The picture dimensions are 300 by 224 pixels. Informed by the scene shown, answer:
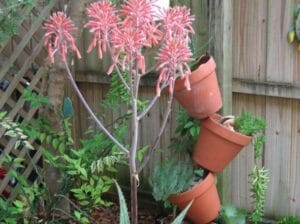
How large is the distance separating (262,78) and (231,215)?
771 mm

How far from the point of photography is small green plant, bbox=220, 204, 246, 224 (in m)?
2.94

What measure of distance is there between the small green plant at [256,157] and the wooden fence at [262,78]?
0.12m

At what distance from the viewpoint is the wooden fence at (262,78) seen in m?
2.90

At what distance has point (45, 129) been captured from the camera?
305cm

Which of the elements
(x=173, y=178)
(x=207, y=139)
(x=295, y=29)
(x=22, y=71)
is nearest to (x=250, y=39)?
(x=295, y=29)

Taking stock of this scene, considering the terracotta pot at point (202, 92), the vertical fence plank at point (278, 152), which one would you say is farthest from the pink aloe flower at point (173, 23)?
the vertical fence plank at point (278, 152)

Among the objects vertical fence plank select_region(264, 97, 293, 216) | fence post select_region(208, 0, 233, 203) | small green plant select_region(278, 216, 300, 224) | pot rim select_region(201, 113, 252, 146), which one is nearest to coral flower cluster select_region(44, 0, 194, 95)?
pot rim select_region(201, 113, 252, 146)

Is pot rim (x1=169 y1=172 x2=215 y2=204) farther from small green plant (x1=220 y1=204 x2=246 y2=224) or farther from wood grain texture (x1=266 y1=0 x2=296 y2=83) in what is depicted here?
wood grain texture (x1=266 y1=0 x2=296 y2=83)

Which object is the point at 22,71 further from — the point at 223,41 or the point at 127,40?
the point at 127,40

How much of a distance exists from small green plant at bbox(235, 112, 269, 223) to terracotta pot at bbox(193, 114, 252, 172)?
0.23 feet

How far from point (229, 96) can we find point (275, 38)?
1.30ft

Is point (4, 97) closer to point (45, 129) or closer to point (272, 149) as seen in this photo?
point (45, 129)

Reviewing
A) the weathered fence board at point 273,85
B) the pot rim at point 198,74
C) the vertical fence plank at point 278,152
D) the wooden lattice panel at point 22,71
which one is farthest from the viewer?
the wooden lattice panel at point 22,71

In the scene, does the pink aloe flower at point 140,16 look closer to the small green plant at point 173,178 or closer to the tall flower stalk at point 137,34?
the tall flower stalk at point 137,34
